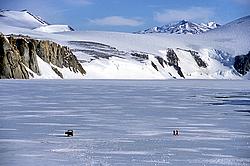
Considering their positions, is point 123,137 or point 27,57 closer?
point 123,137

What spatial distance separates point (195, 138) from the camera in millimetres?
13547

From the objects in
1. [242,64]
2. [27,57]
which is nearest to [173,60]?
[242,64]

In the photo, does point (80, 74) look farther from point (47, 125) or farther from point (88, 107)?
point (47, 125)

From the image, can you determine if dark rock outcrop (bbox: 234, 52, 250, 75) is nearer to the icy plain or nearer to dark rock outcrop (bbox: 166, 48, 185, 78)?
dark rock outcrop (bbox: 166, 48, 185, 78)

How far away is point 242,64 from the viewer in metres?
154

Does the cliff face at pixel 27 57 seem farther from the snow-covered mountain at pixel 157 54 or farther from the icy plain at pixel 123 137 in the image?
the icy plain at pixel 123 137

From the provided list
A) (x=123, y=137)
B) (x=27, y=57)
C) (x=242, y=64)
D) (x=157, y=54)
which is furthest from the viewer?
(x=242, y=64)

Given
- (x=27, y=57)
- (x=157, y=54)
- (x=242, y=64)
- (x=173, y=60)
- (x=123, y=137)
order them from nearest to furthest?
1. (x=123, y=137)
2. (x=27, y=57)
3. (x=157, y=54)
4. (x=173, y=60)
5. (x=242, y=64)

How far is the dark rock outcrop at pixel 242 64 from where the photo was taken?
153750 mm

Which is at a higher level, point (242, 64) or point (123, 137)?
point (242, 64)

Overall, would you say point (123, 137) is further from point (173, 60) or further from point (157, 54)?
point (173, 60)

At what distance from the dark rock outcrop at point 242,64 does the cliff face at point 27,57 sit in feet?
216

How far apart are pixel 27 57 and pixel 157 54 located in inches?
2412

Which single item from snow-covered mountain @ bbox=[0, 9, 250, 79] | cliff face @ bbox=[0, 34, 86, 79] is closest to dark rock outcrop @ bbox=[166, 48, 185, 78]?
snow-covered mountain @ bbox=[0, 9, 250, 79]
